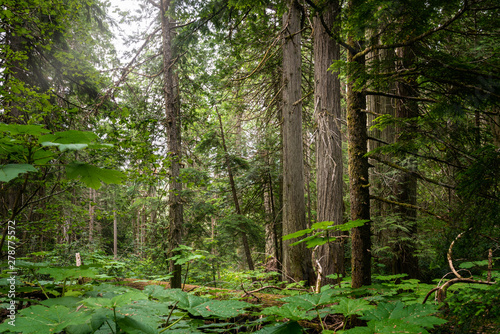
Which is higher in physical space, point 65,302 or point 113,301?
point 113,301

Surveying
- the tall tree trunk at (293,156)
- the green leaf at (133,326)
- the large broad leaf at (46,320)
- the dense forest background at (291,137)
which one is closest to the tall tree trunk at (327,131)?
the dense forest background at (291,137)

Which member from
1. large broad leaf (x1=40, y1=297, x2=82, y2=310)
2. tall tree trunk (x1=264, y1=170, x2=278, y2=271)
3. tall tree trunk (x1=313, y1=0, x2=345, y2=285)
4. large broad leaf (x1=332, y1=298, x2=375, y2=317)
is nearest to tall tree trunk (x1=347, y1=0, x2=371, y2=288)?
large broad leaf (x1=332, y1=298, x2=375, y2=317)

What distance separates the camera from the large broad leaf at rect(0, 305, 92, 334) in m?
1.11

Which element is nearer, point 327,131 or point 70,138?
point 70,138

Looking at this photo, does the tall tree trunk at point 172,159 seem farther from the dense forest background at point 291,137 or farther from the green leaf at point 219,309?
the green leaf at point 219,309

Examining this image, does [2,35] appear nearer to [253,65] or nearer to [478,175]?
[253,65]

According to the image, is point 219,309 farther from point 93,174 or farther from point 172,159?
point 172,159

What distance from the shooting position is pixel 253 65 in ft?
27.8

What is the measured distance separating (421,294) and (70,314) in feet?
8.77

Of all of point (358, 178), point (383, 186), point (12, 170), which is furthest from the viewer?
point (383, 186)

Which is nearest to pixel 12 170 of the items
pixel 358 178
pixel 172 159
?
pixel 358 178

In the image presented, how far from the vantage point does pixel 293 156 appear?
20.9 feet

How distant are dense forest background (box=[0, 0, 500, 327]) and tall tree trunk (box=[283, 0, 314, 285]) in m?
0.04

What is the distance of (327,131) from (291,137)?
141 cm
